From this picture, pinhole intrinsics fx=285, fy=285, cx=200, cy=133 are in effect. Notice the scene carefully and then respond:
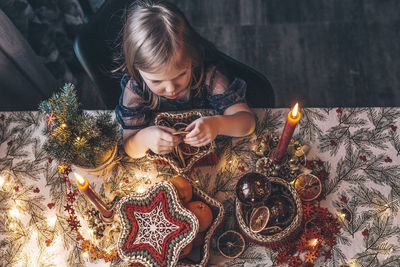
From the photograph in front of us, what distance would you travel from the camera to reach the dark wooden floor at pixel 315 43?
76.4 inches

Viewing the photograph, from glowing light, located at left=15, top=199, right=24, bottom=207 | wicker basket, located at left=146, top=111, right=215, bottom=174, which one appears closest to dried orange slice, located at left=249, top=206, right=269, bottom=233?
wicker basket, located at left=146, top=111, right=215, bottom=174

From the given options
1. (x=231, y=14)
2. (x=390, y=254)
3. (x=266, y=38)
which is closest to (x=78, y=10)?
(x=231, y=14)

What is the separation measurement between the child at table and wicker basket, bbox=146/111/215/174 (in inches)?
1.1

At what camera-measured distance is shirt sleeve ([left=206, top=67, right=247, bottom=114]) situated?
1.04 metres

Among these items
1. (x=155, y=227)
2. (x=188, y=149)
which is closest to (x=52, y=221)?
(x=155, y=227)

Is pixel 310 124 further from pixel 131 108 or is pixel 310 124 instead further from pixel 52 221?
pixel 52 221

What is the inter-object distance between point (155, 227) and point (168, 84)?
432 millimetres

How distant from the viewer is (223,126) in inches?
37.3

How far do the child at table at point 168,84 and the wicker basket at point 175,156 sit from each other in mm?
29

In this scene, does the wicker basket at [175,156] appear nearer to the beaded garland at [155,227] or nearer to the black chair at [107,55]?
the beaded garland at [155,227]

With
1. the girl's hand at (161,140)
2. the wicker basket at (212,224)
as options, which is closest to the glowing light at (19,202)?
the girl's hand at (161,140)

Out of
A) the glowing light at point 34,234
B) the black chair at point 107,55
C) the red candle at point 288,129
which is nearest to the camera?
the red candle at point 288,129

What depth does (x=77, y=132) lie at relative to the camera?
85 cm

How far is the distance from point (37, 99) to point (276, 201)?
Answer: 1535 millimetres
